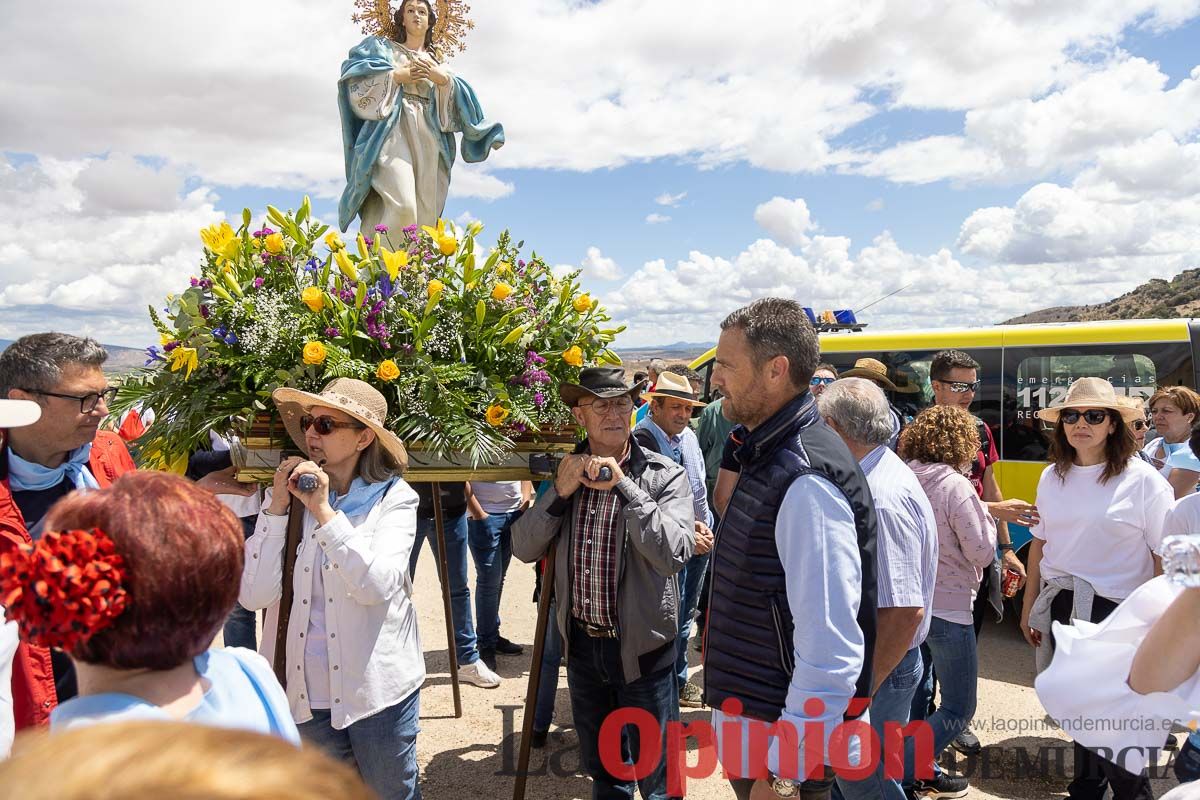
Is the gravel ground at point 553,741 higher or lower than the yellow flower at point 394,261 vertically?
lower

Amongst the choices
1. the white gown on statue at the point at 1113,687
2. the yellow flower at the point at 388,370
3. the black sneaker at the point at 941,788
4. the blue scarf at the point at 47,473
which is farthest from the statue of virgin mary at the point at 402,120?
the black sneaker at the point at 941,788

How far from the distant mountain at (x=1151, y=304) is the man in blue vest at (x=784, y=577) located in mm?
29451

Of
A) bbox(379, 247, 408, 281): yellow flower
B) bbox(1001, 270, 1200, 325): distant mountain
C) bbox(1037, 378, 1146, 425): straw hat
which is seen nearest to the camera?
bbox(379, 247, 408, 281): yellow flower

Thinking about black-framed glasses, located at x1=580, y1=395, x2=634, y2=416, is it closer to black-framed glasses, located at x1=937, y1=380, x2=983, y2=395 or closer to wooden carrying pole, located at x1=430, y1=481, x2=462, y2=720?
wooden carrying pole, located at x1=430, y1=481, x2=462, y2=720

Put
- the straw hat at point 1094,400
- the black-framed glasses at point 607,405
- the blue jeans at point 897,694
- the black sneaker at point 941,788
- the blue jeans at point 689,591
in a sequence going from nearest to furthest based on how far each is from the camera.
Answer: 1. the blue jeans at point 897,694
2. the black-framed glasses at point 607,405
3. the straw hat at point 1094,400
4. the black sneaker at point 941,788
5. the blue jeans at point 689,591

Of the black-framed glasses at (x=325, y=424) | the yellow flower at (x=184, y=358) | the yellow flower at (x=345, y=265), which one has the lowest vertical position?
the black-framed glasses at (x=325, y=424)

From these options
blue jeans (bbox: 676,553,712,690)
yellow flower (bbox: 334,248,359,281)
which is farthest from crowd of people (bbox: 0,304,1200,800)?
blue jeans (bbox: 676,553,712,690)

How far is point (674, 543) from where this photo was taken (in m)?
3.10

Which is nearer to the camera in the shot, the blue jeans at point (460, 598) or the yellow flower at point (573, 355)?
the yellow flower at point (573, 355)

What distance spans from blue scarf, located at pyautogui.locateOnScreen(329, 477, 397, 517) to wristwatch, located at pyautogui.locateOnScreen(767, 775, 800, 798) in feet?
4.90

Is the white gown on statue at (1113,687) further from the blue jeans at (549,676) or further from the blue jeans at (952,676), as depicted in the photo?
the blue jeans at (549,676)

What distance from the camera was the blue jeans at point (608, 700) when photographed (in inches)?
125

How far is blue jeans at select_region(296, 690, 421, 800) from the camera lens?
2557 millimetres

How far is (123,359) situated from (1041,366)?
6.66 metres
